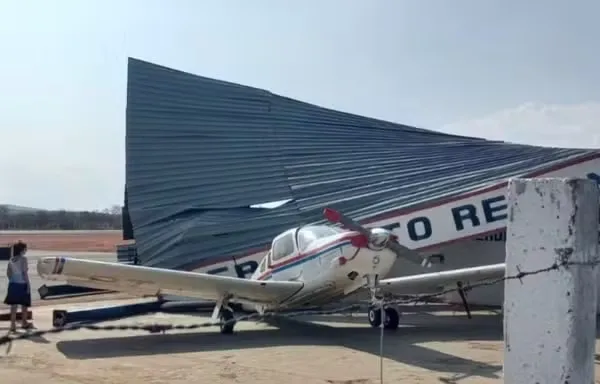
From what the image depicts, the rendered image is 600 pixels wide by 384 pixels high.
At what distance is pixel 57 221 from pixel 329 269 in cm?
14697

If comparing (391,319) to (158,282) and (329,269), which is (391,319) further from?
(158,282)

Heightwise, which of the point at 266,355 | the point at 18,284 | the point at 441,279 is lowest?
the point at 266,355

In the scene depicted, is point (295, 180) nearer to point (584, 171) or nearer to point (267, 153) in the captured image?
point (267, 153)

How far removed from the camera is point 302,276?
14148 millimetres

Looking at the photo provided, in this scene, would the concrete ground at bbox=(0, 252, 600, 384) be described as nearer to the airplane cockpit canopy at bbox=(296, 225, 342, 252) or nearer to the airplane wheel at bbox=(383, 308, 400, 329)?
the airplane wheel at bbox=(383, 308, 400, 329)

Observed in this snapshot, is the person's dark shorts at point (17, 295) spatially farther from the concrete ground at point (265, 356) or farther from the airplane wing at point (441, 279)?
the airplane wing at point (441, 279)

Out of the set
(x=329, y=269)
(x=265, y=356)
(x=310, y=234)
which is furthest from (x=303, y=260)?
(x=265, y=356)

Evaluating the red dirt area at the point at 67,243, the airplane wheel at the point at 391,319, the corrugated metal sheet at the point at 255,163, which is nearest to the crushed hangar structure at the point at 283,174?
the corrugated metal sheet at the point at 255,163

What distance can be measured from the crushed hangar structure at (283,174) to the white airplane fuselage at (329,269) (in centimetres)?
579

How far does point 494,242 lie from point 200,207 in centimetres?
870

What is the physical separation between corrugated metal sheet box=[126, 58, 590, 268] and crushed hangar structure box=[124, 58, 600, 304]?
0.04 metres

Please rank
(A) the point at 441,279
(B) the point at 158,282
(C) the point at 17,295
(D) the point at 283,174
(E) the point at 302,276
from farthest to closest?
(D) the point at 283,174 → (A) the point at 441,279 → (C) the point at 17,295 → (E) the point at 302,276 → (B) the point at 158,282

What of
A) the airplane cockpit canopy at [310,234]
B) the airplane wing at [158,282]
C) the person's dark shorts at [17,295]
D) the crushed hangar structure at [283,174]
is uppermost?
the crushed hangar structure at [283,174]

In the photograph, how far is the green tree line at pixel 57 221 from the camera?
137m
